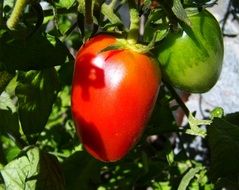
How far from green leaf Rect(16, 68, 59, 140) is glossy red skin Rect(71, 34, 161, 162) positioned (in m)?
0.23

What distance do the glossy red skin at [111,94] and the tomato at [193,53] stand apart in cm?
5

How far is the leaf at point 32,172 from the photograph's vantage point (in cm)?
102

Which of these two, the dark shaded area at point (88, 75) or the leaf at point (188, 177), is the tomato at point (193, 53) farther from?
the leaf at point (188, 177)

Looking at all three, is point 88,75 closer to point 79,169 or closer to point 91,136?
point 91,136

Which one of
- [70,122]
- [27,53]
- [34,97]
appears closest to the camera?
[27,53]

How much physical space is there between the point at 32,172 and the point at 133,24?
0.34 metres

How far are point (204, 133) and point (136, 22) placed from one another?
248mm

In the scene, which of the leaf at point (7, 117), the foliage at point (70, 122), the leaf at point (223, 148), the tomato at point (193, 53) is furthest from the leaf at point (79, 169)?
the tomato at point (193, 53)

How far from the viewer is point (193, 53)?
2.74 ft

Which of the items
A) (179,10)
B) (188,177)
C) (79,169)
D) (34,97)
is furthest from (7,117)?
(179,10)

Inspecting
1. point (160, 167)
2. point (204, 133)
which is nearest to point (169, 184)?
point (160, 167)

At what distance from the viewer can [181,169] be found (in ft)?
4.24

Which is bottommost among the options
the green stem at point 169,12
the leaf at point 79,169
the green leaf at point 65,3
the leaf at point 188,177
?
the leaf at point 79,169

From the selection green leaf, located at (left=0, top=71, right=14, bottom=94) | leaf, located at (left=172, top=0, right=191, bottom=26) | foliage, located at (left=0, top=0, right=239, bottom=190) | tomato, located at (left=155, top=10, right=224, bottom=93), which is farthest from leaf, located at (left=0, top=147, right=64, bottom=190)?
leaf, located at (left=172, top=0, right=191, bottom=26)
